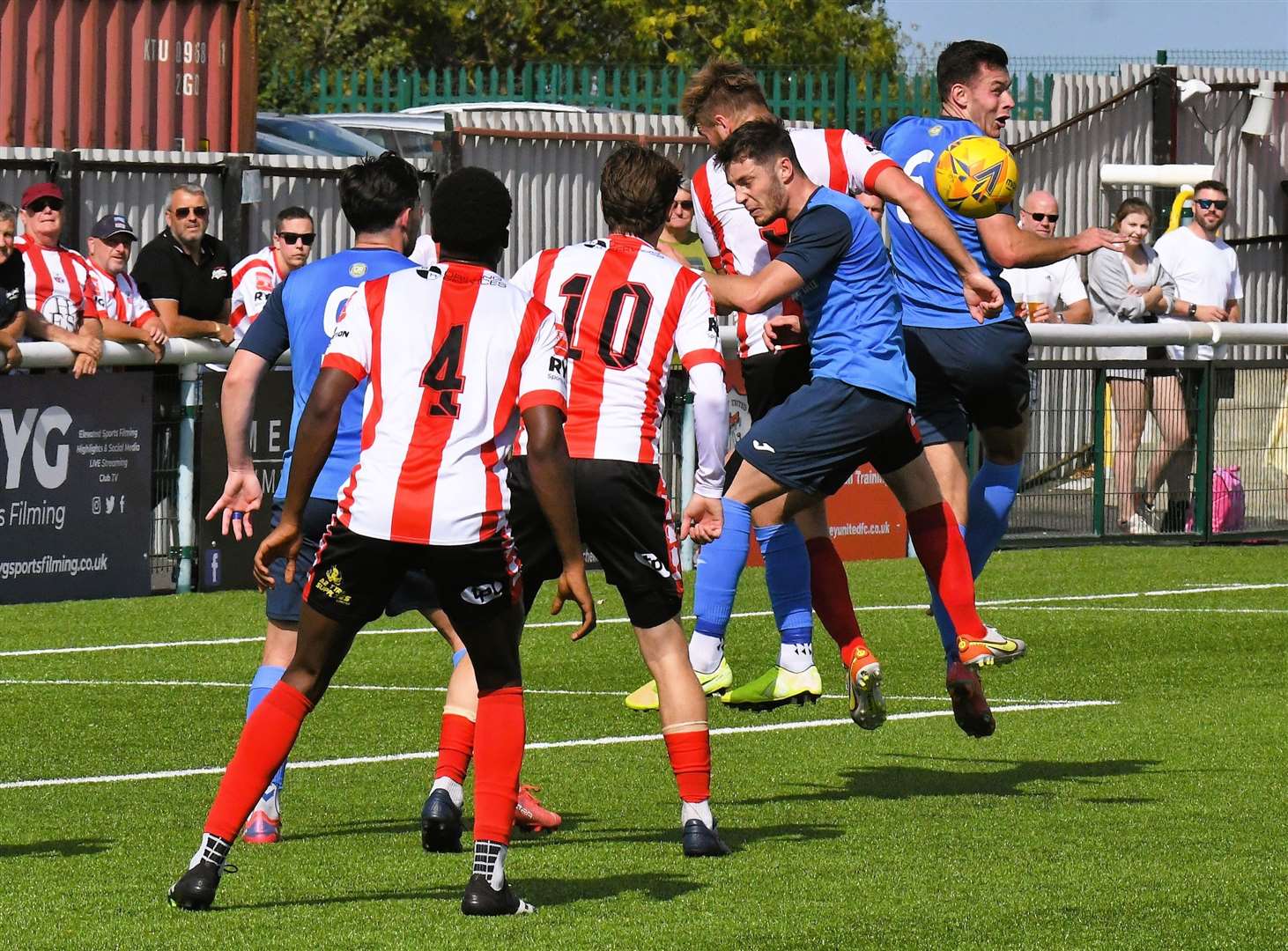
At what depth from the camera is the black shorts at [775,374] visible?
9.20 metres

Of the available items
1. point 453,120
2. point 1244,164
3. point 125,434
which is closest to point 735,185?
point 125,434

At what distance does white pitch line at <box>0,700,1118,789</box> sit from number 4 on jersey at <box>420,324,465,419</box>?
128 inches

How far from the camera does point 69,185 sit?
18.4m

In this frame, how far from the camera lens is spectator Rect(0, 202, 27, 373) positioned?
13758 mm

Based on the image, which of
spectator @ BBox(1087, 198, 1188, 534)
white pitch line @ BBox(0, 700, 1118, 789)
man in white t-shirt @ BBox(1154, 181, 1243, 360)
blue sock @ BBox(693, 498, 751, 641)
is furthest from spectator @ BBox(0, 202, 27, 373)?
man in white t-shirt @ BBox(1154, 181, 1243, 360)

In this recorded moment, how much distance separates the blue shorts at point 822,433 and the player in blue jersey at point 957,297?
0.83 metres

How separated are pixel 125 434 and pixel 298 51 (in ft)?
91.6

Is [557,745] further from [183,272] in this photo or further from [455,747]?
[183,272]

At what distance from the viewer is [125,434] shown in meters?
14.4

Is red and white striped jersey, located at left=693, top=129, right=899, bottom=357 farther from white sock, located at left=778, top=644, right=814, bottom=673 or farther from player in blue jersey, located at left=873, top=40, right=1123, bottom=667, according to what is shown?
white sock, located at left=778, top=644, right=814, bottom=673

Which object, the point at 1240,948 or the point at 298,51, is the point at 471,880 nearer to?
the point at 1240,948

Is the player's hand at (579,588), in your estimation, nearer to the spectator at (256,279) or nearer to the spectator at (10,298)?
the spectator at (10,298)

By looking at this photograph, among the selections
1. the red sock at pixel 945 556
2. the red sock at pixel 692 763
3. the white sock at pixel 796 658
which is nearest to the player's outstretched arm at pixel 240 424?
the red sock at pixel 692 763

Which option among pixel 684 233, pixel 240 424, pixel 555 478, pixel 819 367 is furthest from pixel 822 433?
pixel 684 233
